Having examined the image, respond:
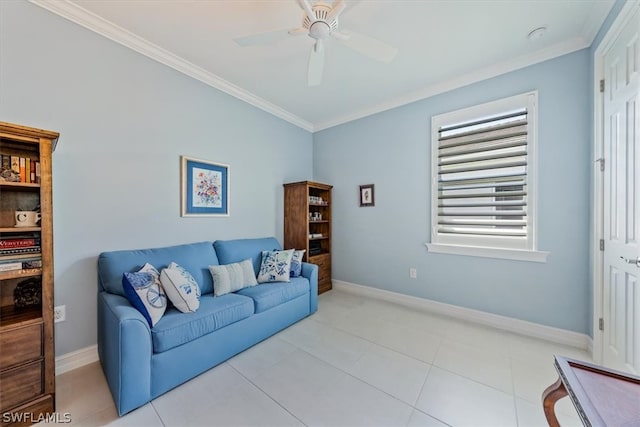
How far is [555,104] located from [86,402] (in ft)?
14.1

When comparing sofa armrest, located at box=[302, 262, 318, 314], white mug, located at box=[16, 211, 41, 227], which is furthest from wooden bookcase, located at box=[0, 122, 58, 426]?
sofa armrest, located at box=[302, 262, 318, 314]

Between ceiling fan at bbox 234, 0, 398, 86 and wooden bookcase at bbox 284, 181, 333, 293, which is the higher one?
ceiling fan at bbox 234, 0, 398, 86

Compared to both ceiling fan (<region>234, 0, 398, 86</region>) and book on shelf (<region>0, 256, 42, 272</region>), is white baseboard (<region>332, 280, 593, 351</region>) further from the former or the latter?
book on shelf (<region>0, 256, 42, 272</region>)

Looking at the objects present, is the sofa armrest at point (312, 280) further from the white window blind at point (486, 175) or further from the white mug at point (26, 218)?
the white mug at point (26, 218)

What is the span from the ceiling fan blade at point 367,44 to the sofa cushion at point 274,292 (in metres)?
2.15

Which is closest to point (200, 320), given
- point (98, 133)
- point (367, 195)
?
point (98, 133)

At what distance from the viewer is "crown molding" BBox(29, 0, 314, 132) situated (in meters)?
1.80

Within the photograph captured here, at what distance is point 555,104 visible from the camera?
88.9 inches

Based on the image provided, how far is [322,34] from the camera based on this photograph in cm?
165

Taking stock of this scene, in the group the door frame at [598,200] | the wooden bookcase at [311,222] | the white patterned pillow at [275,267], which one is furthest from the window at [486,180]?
the white patterned pillow at [275,267]

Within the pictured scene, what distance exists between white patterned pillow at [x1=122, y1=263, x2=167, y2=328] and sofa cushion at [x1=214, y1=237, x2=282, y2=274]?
83cm

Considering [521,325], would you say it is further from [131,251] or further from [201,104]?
[201,104]

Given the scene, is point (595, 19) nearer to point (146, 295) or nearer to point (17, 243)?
point (146, 295)

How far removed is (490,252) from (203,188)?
3154 mm
